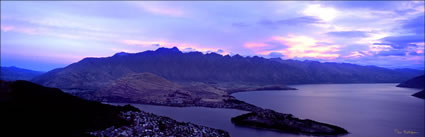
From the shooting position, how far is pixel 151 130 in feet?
179

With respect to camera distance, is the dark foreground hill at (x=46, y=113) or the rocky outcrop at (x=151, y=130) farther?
the rocky outcrop at (x=151, y=130)

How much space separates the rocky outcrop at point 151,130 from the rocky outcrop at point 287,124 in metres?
18.1

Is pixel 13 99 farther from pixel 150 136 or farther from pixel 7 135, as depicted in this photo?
pixel 150 136

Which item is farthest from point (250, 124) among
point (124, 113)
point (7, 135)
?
point (7, 135)

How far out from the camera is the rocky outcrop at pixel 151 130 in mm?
49562

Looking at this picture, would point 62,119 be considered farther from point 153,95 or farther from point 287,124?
point 153,95

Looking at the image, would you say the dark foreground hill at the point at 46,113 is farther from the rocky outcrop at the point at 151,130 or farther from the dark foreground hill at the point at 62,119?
the rocky outcrop at the point at 151,130

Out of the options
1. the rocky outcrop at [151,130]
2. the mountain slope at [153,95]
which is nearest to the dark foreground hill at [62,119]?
the rocky outcrop at [151,130]

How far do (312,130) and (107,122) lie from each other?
4891 centimetres

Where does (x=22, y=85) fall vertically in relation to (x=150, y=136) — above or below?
above

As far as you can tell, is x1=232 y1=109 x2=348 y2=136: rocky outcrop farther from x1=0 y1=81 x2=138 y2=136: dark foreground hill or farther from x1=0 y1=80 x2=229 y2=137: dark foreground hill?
x1=0 y1=81 x2=138 y2=136: dark foreground hill

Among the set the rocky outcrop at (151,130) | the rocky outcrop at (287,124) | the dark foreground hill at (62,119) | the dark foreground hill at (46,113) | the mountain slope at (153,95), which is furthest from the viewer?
the mountain slope at (153,95)

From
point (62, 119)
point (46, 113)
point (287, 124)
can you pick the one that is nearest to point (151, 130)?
point (62, 119)

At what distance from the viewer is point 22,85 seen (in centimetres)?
5397
